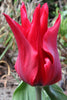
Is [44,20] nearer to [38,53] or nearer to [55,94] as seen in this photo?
[38,53]

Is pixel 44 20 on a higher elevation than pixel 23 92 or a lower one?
higher

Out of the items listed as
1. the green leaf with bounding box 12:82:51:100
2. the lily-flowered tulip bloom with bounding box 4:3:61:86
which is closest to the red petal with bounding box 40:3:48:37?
the lily-flowered tulip bloom with bounding box 4:3:61:86

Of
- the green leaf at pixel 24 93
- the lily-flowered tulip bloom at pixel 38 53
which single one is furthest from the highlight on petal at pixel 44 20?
the green leaf at pixel 24 93

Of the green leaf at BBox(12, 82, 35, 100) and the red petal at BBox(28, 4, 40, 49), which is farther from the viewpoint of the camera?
the green leaf at BBox(12, 82, 35, 100)

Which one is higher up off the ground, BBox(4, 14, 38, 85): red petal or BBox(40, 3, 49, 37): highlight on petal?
BBox(40, 3, 49, 37): highlight on petal

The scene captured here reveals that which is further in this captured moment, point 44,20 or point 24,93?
point 24,93

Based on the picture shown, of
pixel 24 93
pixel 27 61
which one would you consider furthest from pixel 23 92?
pixel 27 61

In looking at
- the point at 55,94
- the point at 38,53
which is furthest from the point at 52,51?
the point at 55,94

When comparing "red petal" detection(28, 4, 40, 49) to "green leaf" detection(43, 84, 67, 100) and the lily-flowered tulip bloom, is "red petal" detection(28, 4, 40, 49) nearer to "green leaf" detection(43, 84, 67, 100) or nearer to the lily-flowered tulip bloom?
the lily-flowered tulip bloom

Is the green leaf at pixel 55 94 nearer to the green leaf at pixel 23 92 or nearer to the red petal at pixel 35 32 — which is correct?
the green leaf at pixel 23 92
